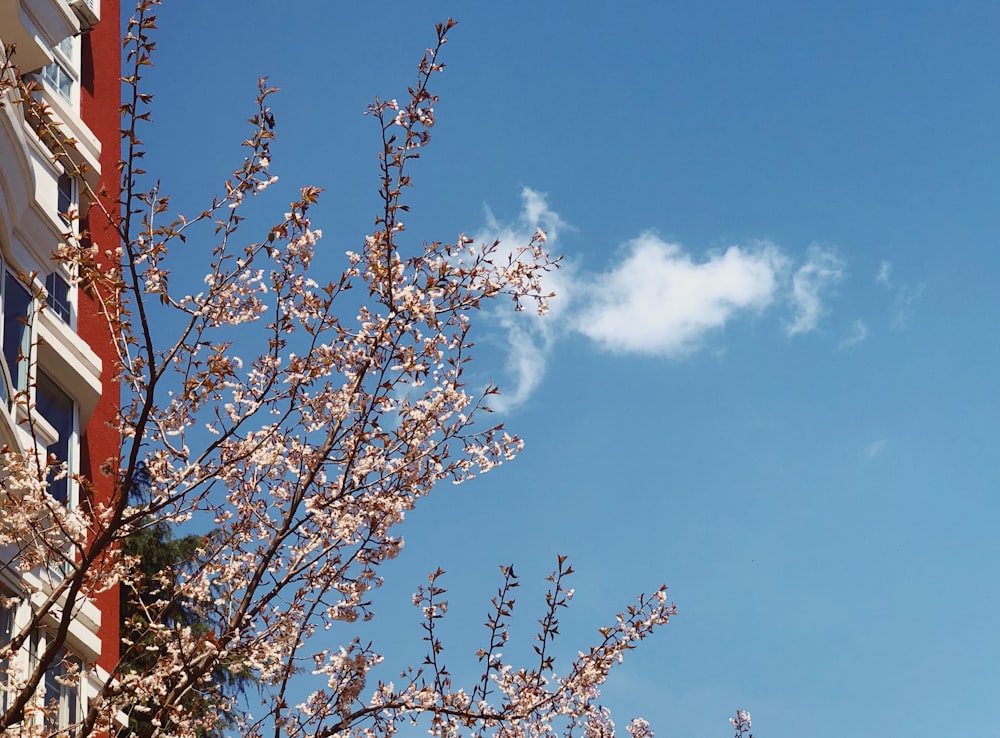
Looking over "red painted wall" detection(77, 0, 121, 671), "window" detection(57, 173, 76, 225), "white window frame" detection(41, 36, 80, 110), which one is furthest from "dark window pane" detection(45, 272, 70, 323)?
"white window frame" detection(41, 36, 80, 110)

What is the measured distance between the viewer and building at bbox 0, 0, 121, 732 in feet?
40.3

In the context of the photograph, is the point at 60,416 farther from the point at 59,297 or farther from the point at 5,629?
the point at 5,629

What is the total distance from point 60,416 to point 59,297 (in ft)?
5.06

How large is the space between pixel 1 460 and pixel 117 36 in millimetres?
11112

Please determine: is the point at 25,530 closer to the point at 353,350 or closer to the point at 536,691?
the point at 353,350

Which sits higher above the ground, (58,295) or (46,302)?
(58,295)

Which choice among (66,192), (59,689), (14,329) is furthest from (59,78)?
(59,689)

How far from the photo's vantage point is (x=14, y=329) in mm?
12508

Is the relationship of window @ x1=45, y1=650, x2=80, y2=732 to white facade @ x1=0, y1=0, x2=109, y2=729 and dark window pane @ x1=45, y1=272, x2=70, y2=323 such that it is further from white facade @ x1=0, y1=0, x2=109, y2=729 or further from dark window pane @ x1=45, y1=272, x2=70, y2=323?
dark window pane @ x1=45, y1=272, x2=70, y2=323

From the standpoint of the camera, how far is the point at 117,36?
18641 mm

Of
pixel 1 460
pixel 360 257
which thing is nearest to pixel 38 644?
pixel 1 460

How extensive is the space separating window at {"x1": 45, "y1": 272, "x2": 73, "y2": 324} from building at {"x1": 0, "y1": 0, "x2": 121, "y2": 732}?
0.07 ft

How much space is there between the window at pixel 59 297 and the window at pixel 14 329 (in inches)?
73.6

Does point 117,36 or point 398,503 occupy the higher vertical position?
point 117,36
